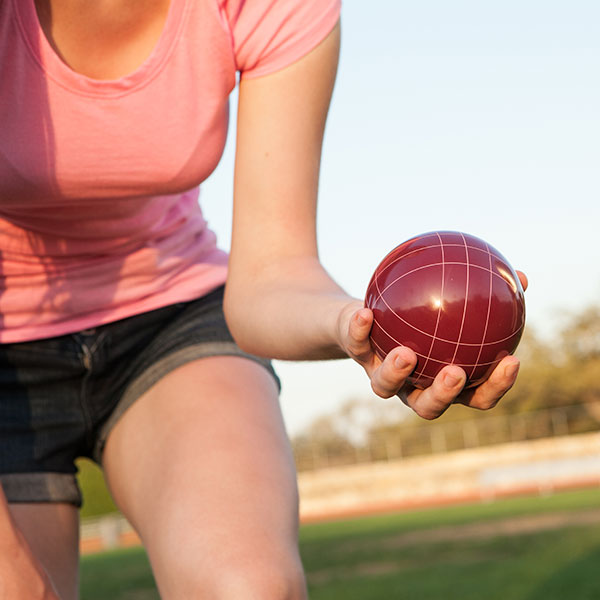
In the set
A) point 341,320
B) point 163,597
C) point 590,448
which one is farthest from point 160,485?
point 590,448

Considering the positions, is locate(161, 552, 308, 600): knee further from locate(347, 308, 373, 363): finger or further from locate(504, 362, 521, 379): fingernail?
locate(504, 362, 521, 379): fingernail

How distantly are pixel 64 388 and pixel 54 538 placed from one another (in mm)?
380

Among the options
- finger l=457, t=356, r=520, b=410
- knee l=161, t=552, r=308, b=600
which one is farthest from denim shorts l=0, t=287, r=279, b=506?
finger l=457, t=356, r=520, b=410

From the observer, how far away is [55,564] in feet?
8.02

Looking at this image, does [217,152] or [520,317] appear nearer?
[520,317]

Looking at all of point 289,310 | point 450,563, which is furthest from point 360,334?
point 450,563

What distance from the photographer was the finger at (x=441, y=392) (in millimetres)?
1611

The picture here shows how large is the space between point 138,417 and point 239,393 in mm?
288

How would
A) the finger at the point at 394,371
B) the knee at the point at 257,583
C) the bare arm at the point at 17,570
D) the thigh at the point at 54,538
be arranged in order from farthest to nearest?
the thigh at the point at 54,538 → the knee at the point at 257,583 → the bare arm at the point at 17,570 → the finger at the point at 394,371

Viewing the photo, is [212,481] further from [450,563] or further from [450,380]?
[450,563]

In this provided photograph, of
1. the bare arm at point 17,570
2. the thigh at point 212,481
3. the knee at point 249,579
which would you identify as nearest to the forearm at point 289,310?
the thigh at point 212,481

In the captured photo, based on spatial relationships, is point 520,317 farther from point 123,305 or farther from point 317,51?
point 123,305

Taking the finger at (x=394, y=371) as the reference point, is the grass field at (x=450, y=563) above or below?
below

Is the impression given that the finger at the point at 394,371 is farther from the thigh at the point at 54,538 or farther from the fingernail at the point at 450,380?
the thigh at the point at 54,538
